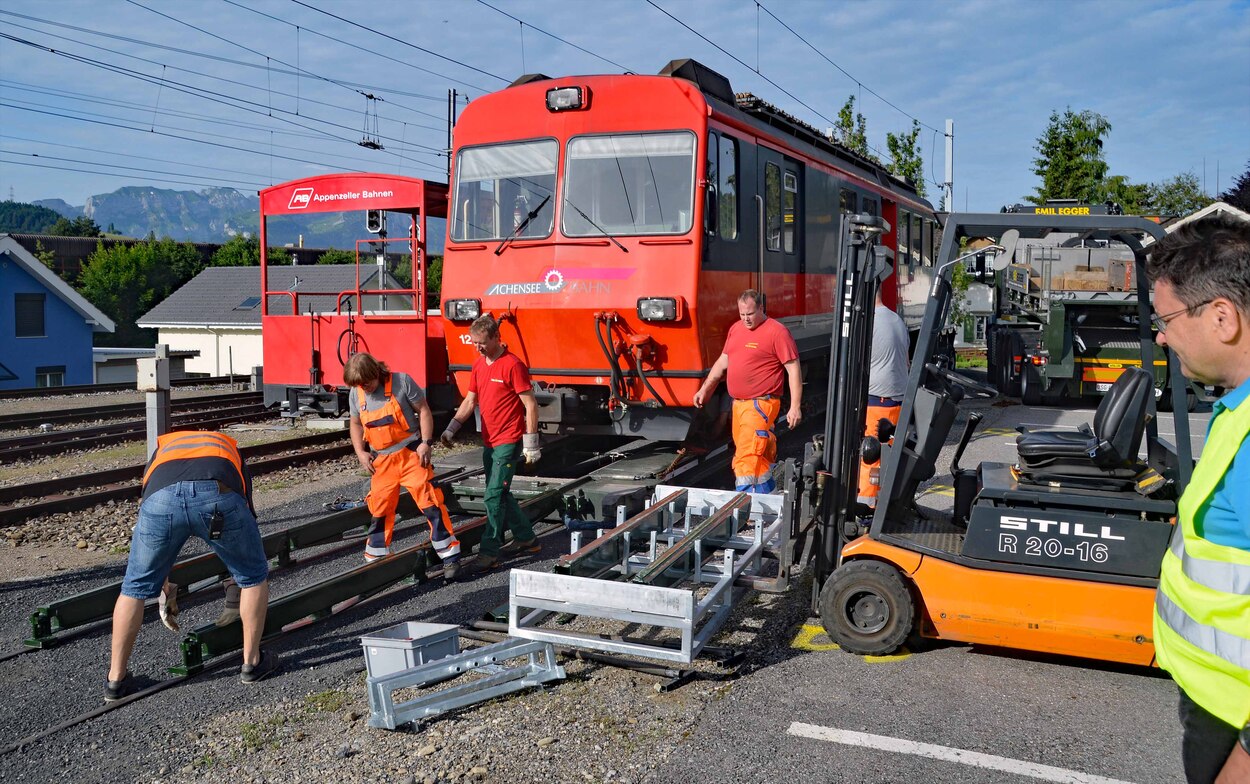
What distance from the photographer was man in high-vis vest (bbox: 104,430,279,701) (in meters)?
4.70

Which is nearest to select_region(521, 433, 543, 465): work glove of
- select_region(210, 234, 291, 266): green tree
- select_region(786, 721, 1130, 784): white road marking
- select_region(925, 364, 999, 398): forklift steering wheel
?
select_region(925, 364, 999, 398): forklift steering wheel

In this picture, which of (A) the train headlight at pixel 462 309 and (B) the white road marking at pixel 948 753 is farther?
(A) the train headlight at pixel 462 309

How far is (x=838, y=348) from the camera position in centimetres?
574

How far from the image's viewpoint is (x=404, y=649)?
4539 mm

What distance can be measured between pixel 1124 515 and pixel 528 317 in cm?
549

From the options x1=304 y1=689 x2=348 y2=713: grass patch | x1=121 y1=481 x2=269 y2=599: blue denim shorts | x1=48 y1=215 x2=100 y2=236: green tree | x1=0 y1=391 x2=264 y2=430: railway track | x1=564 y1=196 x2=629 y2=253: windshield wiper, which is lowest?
x1=304 y1=689 x2=348 y2=713: grass patch

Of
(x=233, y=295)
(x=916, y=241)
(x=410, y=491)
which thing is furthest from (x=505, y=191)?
(x=233, y=295)

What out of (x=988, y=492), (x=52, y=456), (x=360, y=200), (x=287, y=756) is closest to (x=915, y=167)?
(x=360, y=200)

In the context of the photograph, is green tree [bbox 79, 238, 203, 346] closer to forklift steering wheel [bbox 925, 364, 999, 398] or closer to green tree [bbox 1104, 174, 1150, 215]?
green tree [bbox 1104, 174, 1150, 215]

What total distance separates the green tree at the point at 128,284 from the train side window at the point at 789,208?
48198 millimetres

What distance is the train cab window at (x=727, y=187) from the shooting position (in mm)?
8727

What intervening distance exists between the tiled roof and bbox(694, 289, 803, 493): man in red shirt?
36498 millimetres

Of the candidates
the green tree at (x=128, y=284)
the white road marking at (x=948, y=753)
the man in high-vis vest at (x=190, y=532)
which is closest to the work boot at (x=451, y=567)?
the man in high-vis vest at (x=190, y=532)

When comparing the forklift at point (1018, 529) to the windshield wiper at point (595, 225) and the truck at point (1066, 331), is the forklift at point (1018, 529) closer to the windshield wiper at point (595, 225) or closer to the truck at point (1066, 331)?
the windshield wiper at point (595, 225)
